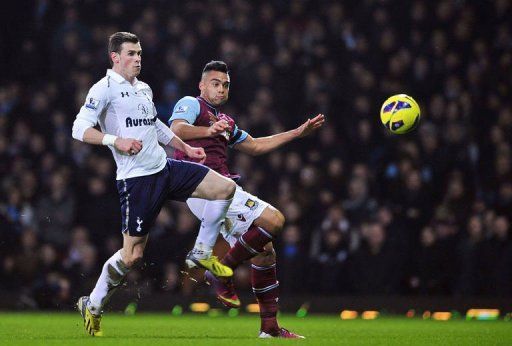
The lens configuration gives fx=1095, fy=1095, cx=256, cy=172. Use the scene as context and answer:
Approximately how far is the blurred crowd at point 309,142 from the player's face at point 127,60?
574 cm

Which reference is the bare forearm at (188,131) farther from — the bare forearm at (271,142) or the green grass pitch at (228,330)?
the green grass pitch at (228,330)

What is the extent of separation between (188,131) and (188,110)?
0.24 m

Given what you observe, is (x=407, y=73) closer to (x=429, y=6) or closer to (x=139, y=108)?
(x=429, y=6)

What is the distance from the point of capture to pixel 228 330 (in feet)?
34.5

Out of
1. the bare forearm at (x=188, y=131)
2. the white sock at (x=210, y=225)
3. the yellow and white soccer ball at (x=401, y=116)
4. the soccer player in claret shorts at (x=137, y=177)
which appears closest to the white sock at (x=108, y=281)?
the soccer player in claret shorts at (x=137, y=177)

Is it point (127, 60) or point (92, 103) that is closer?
point (92, 103)

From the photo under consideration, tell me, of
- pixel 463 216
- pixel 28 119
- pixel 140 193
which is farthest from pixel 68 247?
pixel 140 193

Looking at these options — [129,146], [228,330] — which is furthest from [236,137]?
[129,146]

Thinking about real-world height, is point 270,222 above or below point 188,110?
below

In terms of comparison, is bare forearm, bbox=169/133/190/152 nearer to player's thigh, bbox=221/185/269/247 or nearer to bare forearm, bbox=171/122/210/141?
bare forearm, bbox=171/122/210/141

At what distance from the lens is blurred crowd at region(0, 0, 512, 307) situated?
1446 cm

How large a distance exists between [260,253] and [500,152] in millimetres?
6306

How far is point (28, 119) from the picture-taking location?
53.9 ft

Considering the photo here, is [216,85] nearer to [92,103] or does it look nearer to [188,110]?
[188,110]
